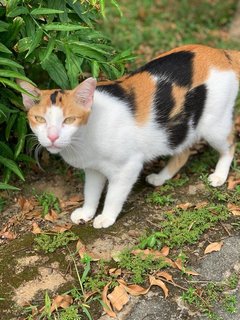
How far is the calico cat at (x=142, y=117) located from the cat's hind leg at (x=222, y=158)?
11mm

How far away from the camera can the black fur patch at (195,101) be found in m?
3.80

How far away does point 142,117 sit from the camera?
12.1 feet

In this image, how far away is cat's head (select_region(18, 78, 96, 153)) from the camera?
3.10 m

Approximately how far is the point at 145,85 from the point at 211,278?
1.43 meters

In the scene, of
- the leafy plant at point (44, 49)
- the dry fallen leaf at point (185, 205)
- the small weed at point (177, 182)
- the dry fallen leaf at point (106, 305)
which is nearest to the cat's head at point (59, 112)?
the leafy plant at point (44, 49)

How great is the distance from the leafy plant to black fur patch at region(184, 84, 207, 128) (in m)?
0.59

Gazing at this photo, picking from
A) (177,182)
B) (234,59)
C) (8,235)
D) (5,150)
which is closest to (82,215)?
(8,235)

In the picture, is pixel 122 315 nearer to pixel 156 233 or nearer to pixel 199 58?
pixel 156 233

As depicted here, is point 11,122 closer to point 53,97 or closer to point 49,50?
point 49,50

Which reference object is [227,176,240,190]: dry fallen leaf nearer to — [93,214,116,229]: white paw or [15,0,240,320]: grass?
[15,0,240,320]: grass

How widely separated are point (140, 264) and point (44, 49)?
1.62 meters

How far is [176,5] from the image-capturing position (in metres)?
7.81

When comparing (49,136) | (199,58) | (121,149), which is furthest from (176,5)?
(49,136)

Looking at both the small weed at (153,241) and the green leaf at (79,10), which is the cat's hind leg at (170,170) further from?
the green leaf at (79,10)
